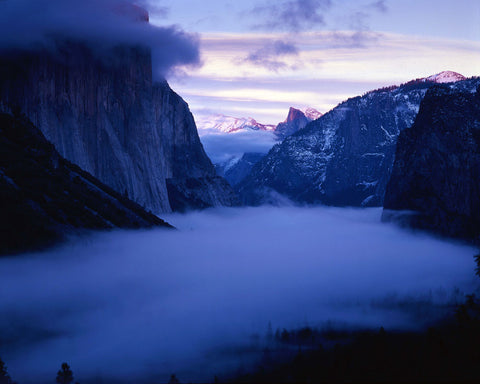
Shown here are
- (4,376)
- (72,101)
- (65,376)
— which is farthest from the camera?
(72,101)

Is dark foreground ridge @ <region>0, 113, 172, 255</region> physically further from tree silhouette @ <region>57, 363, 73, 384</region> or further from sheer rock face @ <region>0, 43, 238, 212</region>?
tree silhouette @ <region>57, 363, 73, 384</region>

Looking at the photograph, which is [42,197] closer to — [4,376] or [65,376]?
[65,376]

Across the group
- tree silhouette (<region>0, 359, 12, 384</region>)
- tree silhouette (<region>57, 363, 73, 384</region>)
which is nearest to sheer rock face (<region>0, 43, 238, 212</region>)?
tree silhouette (<region>57, 363, 73, 384</region>)

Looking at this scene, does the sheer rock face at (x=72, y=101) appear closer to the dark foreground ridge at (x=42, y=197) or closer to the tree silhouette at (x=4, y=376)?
the dark foreground ridge at (x=42, y=197)

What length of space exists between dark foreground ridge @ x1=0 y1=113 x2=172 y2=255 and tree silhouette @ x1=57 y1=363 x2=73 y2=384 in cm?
2509

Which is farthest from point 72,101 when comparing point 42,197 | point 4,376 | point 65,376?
point 4,376

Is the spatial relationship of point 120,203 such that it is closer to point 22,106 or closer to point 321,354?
point 22,106

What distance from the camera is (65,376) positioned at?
118875 mm

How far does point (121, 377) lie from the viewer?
428 feet

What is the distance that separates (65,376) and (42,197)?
4035 centimetres

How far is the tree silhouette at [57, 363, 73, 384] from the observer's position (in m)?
118

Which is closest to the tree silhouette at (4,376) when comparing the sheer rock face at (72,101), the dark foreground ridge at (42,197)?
the dark foreground ridge at (42,197)

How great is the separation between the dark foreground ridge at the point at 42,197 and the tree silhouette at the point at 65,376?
25.1 meters

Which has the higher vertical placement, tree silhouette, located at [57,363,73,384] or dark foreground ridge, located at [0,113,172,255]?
dark foreground ridge, located at [0,113,172,255]
